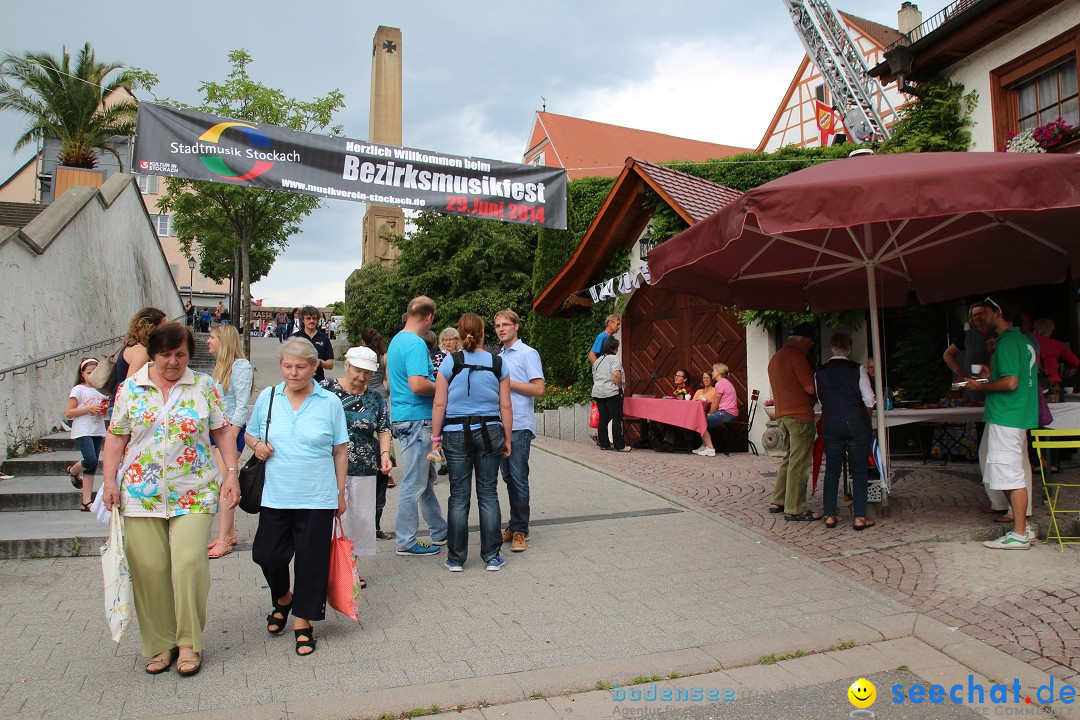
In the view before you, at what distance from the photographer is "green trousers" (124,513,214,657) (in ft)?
12.5

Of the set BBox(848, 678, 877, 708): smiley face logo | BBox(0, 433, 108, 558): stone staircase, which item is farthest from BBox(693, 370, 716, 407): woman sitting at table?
BBox(848, 678, 877, 708): smiley face logo

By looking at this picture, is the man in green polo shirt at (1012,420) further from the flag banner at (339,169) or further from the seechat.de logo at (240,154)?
the seechat.de logo at (240,154)

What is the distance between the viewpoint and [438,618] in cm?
456

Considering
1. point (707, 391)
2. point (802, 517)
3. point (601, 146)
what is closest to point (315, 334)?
point (802, 517)

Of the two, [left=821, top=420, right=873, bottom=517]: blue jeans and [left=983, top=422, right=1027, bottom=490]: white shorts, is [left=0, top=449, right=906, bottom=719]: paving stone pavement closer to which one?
[left=821, top=420, right=873, bottom=517]: blue jeans

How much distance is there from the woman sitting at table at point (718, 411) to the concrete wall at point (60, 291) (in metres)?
8.47

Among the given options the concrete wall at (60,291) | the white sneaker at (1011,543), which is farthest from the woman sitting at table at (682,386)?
the concrete wall at (60,291)

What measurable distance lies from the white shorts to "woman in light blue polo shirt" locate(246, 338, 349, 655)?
4596 mm

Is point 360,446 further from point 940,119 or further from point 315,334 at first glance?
point 940,119

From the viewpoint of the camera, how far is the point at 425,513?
609cm

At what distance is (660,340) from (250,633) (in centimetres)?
1018

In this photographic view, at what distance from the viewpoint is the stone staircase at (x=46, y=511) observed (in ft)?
19.4

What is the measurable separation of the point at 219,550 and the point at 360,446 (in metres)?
1.66

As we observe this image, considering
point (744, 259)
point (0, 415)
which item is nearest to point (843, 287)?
point (744, 259)
